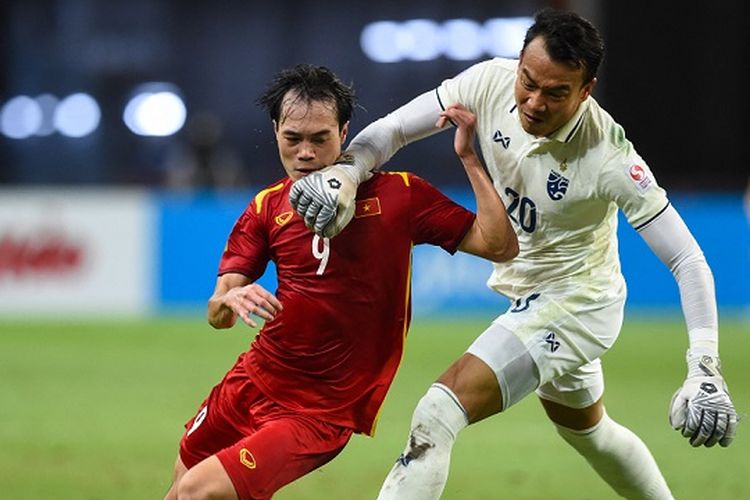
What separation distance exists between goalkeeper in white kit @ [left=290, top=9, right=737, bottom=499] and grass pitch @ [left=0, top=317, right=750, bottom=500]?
1.80 m

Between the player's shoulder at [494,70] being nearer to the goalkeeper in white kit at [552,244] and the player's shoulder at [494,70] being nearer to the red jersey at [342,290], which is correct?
the goalkeeper in white kit at [552,244]

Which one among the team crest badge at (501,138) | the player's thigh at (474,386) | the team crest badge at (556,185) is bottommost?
the player's thigh at (474,386)

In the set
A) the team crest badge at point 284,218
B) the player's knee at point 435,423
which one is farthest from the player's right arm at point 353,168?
the player's knee at point 435,423

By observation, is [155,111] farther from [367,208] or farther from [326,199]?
[326,199]

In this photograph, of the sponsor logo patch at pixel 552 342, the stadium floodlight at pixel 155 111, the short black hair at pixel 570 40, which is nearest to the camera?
the short black hair at pixel 570 40

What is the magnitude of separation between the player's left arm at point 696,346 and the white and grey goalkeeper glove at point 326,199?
45.4 inches

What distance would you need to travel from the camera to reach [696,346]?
521 centimetres

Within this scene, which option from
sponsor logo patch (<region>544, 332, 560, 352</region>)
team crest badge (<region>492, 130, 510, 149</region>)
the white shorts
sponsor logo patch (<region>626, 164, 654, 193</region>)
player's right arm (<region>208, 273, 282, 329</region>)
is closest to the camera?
player's right arm (<region>208, 273, 282, 329</region>)

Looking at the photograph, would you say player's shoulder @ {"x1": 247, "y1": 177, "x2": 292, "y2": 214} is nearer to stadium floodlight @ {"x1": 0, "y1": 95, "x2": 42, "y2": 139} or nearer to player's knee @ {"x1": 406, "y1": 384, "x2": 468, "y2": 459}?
player's knee @ {"x1": 406, "y1": 384, "x2": 468, "y2": 459}

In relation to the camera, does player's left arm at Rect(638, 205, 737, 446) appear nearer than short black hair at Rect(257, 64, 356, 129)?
Yes

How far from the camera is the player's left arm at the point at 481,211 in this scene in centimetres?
518

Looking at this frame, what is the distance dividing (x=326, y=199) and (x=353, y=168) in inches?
12.5

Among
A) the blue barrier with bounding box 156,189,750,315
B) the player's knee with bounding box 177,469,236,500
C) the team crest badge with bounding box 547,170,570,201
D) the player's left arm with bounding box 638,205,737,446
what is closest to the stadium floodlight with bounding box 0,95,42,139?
the blue barrier with bounding box 156,189,750,315

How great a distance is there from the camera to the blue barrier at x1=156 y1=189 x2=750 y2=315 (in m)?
16.4
